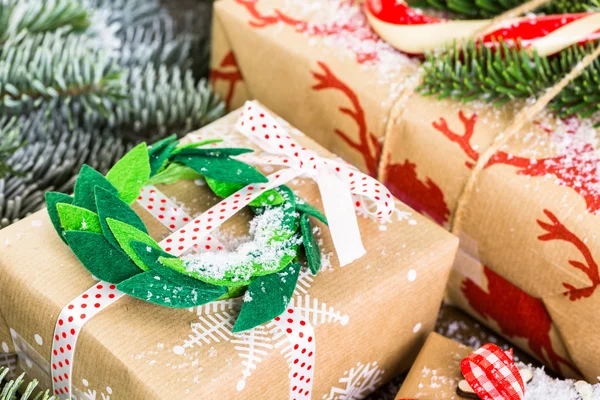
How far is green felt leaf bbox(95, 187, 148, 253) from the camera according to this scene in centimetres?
57

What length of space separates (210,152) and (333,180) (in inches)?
4.6

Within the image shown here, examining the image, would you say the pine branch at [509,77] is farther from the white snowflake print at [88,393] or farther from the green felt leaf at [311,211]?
the white snowflake print at [88,393]

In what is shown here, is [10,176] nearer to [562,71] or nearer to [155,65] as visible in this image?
[155,65]

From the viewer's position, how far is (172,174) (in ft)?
2.19

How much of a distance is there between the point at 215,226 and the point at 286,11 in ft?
1.19

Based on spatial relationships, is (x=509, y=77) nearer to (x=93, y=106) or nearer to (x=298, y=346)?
(x=298, y=346)

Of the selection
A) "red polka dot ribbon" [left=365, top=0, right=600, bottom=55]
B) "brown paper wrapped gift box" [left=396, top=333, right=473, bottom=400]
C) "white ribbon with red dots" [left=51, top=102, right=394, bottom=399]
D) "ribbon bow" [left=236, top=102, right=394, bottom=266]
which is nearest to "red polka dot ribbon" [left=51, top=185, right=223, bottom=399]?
"white ribbon with red dots" [left=51, top=102, right=394, bottom=399]

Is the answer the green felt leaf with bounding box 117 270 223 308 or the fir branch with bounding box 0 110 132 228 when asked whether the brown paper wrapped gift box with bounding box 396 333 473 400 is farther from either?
the fir branch with bounding box 0 110 132 228

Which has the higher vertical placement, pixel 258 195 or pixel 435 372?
pixel 258 195

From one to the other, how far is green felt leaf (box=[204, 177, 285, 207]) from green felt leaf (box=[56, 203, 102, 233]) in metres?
0.12

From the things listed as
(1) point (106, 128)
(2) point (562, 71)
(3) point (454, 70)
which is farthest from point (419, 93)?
(1) point (106, 128)

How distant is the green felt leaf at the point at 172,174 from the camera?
662 millimetres

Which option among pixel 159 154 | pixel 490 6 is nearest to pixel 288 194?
pixel 159 154

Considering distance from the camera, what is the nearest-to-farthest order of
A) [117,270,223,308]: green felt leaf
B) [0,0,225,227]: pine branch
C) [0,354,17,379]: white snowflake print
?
[117,270,223,308]: green felt leaf < [0,354,17,379]: white snowflake print < [0,0,225,227]: pine branch
